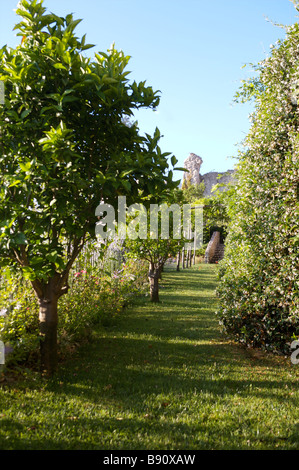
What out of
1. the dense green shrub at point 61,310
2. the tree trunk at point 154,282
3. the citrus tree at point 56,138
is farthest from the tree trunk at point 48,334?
the tree trunk at point 154,282

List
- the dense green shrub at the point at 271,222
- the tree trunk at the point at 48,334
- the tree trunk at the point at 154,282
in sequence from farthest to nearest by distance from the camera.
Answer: the tree trunk at the point at 154,282 < the dense green shrub at the point at 271,222 < the tree trunk at the point at 48,334

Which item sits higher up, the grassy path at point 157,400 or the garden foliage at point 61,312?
the garden foliage at point 61,312

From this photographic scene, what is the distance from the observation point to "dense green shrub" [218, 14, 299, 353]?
554 centimetres

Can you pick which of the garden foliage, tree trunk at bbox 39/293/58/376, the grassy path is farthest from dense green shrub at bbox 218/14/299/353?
tree trunk at bbox 39/293/58/376

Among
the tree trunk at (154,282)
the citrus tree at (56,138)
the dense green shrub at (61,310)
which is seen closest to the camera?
the citrus tree at (56,138)

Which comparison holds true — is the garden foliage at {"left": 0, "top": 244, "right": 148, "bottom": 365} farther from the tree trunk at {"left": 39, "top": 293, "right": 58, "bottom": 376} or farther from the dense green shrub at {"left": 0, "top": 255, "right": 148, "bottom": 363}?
the tree trunk at {"left": 39, "top": 293, "right": 58, "bottom": 376}

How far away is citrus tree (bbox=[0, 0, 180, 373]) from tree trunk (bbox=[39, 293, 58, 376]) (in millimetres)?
641

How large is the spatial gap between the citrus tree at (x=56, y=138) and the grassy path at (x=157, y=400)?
1329mm

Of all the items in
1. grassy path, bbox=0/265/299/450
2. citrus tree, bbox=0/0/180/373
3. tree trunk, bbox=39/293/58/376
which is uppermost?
citrus tree, bbox=0/0/180/373

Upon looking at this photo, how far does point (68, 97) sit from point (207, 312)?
22.8 ft

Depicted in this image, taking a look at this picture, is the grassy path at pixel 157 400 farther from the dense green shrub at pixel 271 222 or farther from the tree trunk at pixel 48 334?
the dense green shrub at pixel 271 222

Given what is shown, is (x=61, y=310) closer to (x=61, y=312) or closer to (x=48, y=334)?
(x=61, y=312)

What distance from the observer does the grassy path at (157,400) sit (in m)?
3.16

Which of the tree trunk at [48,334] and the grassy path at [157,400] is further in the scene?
the tree trunk at [48,334]
